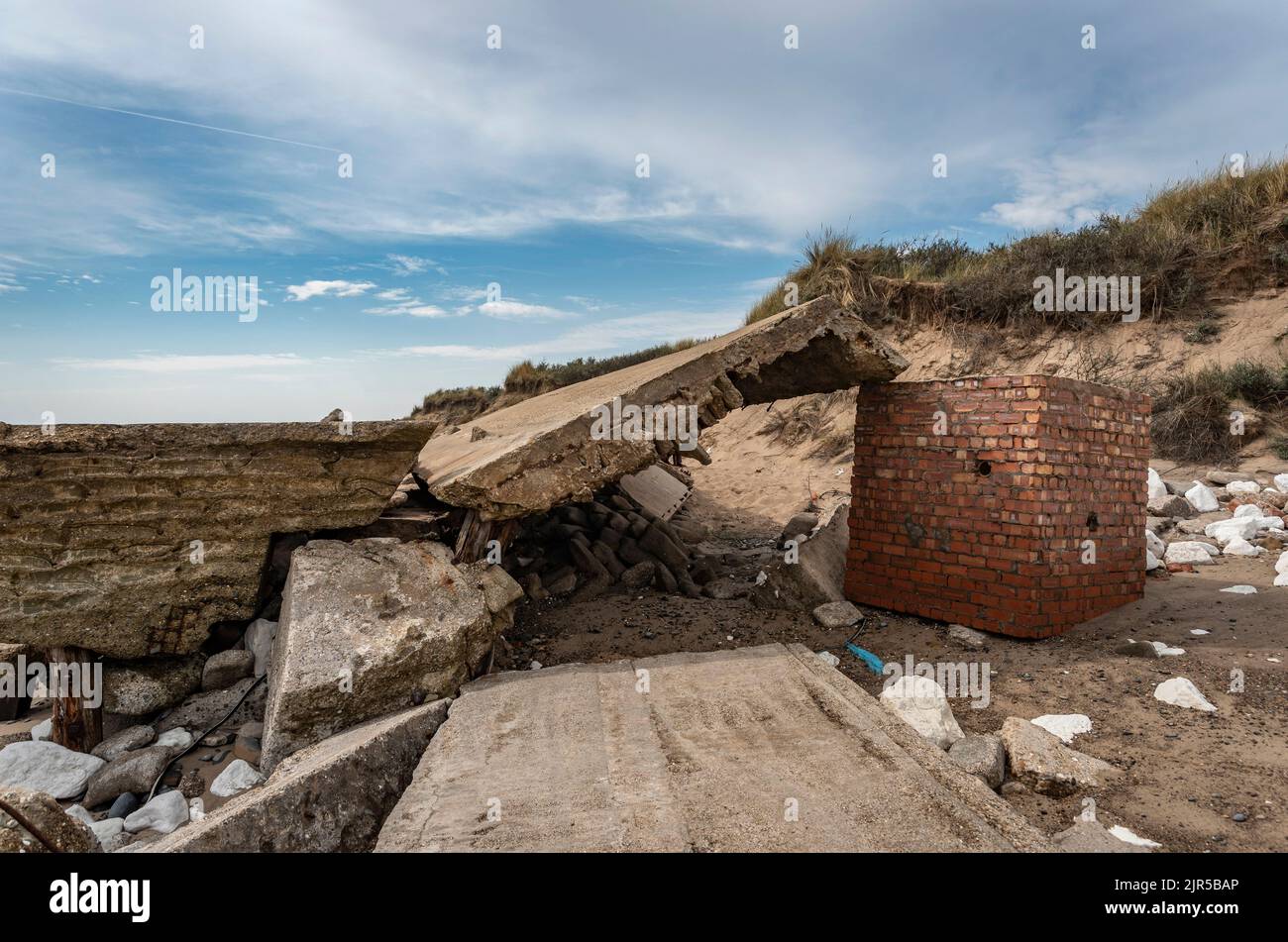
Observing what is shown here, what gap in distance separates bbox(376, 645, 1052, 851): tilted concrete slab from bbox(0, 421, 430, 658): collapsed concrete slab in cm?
151

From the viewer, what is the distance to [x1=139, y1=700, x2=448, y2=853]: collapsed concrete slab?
7.86 feet

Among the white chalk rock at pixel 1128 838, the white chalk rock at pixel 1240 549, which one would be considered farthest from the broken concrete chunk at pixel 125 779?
the white chalk rock at pixel 1240 549

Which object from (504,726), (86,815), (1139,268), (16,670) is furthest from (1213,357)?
(16,670)

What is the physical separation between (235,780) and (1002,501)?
4.76 meters

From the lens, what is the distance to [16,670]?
4.33 m

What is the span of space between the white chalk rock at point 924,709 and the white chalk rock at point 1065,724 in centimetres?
54

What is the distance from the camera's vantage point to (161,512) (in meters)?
3.85

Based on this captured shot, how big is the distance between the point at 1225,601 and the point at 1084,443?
69.4 inches

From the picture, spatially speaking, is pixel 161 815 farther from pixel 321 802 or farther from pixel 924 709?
pixel 924 709

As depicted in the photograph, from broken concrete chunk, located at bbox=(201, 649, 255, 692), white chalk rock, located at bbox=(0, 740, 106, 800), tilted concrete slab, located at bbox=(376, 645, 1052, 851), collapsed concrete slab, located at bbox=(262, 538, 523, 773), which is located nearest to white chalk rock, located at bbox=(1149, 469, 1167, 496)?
tilted concrete slab, located at bbox=(376, 645, 1052, 851)

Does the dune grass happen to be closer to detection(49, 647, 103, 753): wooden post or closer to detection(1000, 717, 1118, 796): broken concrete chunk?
detection(1000, 717, 1118, 796): broken concrete chunk

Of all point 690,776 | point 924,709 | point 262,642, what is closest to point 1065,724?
point 924,709
